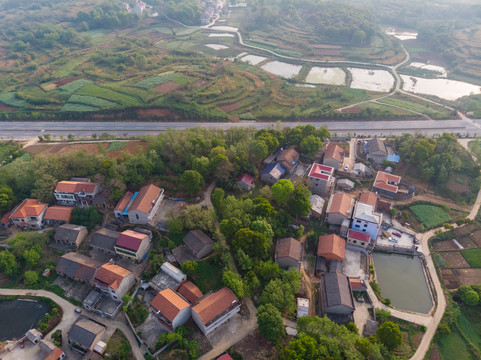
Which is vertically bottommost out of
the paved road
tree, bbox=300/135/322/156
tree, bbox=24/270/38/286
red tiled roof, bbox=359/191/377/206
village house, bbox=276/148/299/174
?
the paved road

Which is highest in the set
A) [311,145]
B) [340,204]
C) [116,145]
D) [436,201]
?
[311,145]

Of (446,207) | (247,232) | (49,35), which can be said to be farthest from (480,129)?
(49,35)

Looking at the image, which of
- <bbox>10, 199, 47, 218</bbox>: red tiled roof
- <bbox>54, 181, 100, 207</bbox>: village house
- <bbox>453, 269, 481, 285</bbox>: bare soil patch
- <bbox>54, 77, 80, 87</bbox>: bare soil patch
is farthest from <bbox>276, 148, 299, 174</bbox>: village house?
<bbox>54, 77, 80, 87</bbox>: bare soil patch

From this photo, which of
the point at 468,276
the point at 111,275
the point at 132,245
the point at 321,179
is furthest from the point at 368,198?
the point at 111,275

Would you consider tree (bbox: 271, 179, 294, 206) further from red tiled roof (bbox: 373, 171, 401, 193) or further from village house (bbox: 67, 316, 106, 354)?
village house (bbox: 67, 316, 106, 354)

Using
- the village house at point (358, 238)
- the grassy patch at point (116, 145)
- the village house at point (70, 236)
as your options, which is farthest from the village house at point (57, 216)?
the village house at point (358, 238)

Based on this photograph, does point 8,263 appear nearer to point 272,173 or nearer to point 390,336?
point 272,173

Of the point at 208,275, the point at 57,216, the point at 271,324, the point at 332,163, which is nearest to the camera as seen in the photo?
the point at 271,324

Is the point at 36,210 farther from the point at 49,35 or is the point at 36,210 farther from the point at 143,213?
the point at 49,35
